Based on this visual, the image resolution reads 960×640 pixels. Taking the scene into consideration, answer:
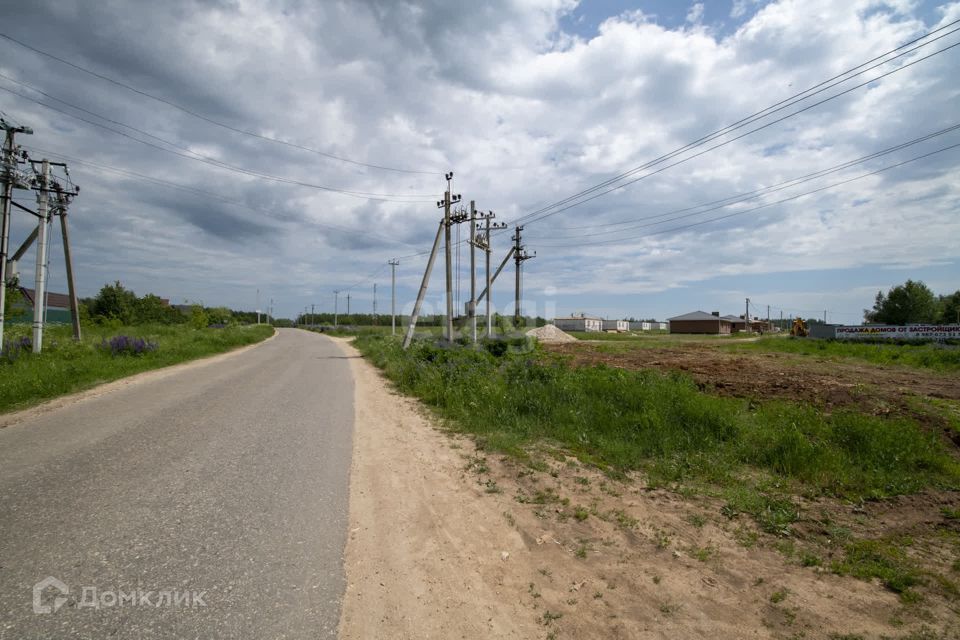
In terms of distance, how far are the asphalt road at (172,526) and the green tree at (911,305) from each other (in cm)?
7998

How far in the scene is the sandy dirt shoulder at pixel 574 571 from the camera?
2643mm

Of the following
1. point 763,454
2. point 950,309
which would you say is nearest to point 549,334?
point 763,454

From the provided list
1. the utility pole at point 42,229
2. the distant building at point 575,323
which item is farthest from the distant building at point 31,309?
the distant building at point 575,323

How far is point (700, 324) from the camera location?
240 ft

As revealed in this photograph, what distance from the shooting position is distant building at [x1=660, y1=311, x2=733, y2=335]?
71.4 metres

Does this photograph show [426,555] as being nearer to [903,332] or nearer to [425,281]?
[425,281]

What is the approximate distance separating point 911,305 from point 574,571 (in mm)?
81077

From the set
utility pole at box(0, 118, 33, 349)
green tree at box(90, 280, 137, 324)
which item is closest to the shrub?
utility pole at box(0, 118, 33, 349)

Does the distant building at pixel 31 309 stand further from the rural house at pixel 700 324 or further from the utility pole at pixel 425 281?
the rural house at pixel 700 324

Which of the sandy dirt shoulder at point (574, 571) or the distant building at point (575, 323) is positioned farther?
the distant building at point (575, 323)

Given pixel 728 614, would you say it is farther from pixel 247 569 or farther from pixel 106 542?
pixel 106 542

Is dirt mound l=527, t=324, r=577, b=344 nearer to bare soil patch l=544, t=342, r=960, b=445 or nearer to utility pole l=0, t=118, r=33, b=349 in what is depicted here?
bare soil patch l=544, t=342, r=960, b=445

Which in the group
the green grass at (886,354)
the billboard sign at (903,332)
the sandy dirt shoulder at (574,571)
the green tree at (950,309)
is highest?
the green tree at (950,309)

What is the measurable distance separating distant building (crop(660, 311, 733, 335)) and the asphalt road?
7580 cm
